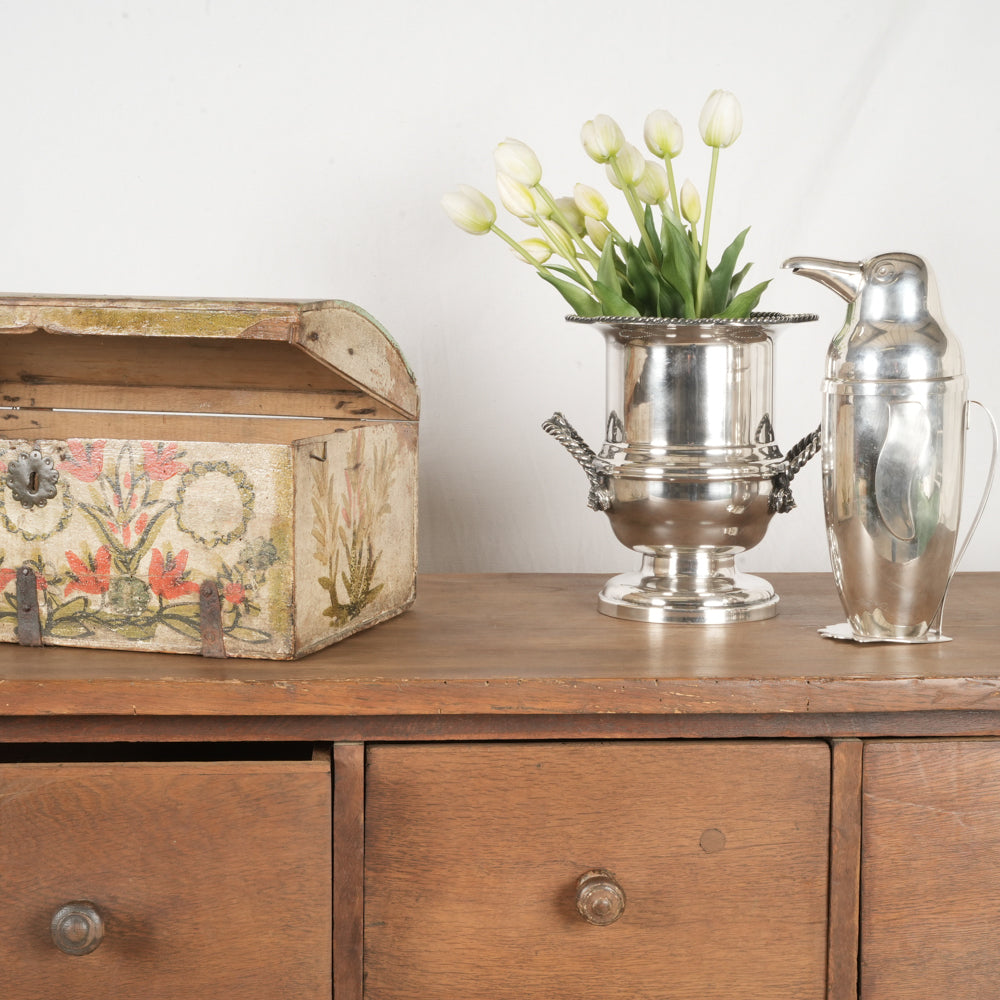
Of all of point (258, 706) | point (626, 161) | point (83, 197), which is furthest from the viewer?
point (83, 197)

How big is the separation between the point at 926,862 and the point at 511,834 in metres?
0.35

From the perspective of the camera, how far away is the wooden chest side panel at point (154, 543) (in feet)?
3.29

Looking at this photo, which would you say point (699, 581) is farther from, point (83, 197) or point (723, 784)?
point (83, 197)

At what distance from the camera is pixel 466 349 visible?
1610 mm

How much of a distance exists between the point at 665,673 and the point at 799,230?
866 millimetres

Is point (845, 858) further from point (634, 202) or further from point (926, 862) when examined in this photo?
point (634, 202)

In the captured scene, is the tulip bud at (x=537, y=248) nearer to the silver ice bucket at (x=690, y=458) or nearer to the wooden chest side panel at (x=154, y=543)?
the silver ice bucket at (x=690, y=458)

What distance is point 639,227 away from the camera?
46.8 inches

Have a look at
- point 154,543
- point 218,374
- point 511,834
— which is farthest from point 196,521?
point 511,834

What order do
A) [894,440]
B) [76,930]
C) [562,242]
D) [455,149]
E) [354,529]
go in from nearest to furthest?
[76,930], [894,440], [354,529], [562,242], [455,149]

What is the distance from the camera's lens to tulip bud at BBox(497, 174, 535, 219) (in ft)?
3.98

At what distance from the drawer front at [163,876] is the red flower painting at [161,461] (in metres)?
0.26

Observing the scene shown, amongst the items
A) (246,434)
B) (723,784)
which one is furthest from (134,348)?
(723,784)

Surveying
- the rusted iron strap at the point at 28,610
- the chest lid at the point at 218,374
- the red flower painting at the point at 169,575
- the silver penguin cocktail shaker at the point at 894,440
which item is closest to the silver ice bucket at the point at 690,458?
the silver penguin cocktail shaker at the point at 894,440
